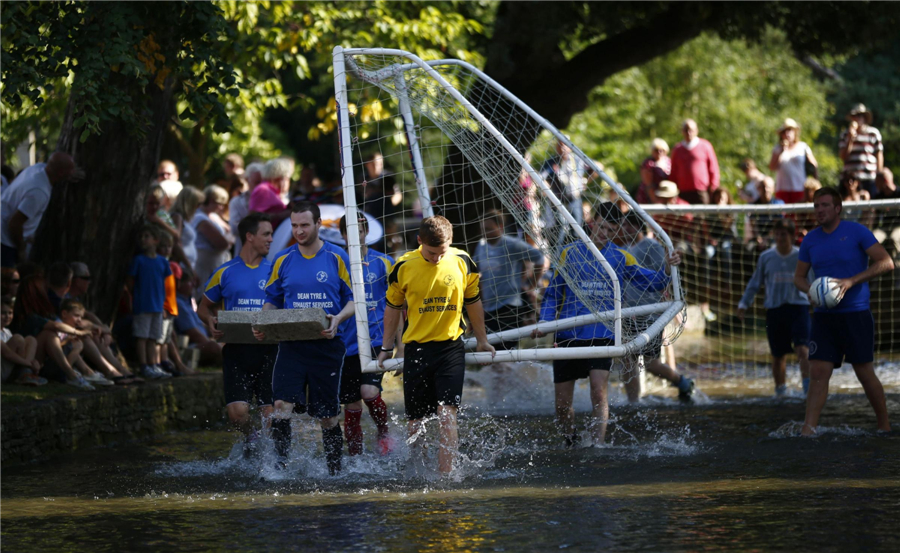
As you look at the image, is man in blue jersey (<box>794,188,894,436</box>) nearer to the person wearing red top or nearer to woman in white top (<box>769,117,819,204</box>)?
the person wearing red top

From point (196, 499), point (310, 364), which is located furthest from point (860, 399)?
point (196, 499)

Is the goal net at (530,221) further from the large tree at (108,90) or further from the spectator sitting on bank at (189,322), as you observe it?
the spectator sitting on bank at (189,322)

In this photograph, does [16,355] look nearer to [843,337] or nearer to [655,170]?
[843,337]

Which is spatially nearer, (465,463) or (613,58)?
(465,463)

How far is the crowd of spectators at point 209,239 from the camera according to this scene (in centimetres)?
1070

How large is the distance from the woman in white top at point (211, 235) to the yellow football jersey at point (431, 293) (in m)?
6.13

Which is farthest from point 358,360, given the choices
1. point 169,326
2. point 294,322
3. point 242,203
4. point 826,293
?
point 242,203

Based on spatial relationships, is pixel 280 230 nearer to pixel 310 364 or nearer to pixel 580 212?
pixel 580 212

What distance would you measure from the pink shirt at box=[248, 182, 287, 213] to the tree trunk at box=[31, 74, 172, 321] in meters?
1.70

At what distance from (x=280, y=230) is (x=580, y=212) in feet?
10.0

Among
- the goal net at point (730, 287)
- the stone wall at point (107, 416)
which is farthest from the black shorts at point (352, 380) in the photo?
the goal net at point (730, 287)

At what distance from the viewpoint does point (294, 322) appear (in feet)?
26.4

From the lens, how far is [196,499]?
775 cm

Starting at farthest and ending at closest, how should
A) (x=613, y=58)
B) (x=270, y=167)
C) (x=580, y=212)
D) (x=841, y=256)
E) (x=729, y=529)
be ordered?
(x=613, y=58) < (x=270, y=167) < (x=580, y=212) < (x=841, y=256) < (x=729, y=529)
